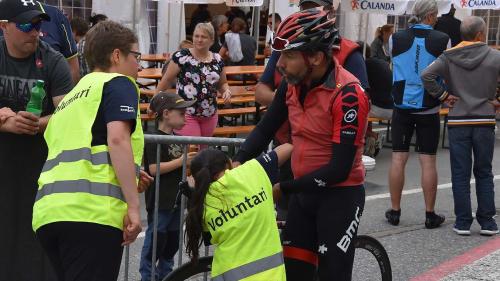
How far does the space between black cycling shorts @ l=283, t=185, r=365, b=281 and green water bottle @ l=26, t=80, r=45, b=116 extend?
133 cm

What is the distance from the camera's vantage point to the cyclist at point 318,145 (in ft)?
12.8

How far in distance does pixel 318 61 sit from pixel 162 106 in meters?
2.08

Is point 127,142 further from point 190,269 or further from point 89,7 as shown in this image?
point 89,7

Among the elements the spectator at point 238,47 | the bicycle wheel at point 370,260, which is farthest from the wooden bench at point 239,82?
the bicycle wheel at point 370,260

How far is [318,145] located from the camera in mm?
4047

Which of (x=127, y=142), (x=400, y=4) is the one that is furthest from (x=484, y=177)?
(x=400, y=4)

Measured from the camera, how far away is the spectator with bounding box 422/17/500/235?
7.57 meters

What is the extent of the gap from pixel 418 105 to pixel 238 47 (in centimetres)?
762

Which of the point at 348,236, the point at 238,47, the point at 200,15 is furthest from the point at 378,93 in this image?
the point at 200,15

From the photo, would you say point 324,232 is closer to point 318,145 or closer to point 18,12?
point 318,145

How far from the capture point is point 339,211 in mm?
4062

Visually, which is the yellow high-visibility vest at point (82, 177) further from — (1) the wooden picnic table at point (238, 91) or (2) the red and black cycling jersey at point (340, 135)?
(1) the wooden picnic table at point (238, 91)

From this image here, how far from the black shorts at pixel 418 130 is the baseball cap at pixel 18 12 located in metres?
4.31

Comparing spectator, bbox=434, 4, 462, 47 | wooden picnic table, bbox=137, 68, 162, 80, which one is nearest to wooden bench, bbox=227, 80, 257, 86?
wooden picnic table, bbox=137, 68, 162, 80
